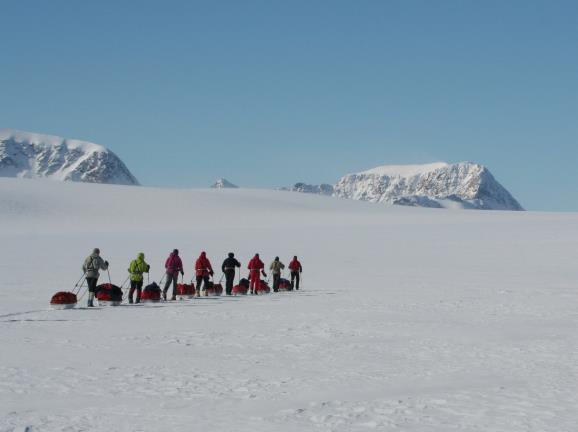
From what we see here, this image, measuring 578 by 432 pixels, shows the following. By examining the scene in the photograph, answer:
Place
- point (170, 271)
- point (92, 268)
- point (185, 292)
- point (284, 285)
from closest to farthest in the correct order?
point (92, 268)
point (170, 271)
point (185, 292)
point (284, 285)

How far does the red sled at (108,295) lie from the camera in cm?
1872

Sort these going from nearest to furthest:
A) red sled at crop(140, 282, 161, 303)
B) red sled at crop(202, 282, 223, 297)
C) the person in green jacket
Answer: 1. the person in green jacket
2. red sled at crop(140, 282, 161, 303)
3. red sled at crop(202, 282, 223, 297)

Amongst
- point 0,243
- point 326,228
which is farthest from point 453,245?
point 0,243

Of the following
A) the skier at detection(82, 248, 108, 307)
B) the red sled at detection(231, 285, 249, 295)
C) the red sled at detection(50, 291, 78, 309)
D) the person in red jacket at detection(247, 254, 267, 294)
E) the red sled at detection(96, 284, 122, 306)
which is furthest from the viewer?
the red sled at detection(231, 285, 249, 295)

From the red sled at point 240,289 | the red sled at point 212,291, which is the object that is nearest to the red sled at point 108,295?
the red sled at point 212,291

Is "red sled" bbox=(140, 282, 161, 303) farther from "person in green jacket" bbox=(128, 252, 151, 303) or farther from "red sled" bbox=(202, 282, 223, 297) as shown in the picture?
"red sled" bbox=(202, 282, 223, 297)

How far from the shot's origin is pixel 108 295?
1873 centimetres

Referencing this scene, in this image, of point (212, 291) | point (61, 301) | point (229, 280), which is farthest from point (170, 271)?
point (61, 301)

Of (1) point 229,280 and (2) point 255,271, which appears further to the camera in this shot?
(2) point 255,271

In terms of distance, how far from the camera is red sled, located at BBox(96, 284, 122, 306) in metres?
18.7

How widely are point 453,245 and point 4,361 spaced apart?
41.2m

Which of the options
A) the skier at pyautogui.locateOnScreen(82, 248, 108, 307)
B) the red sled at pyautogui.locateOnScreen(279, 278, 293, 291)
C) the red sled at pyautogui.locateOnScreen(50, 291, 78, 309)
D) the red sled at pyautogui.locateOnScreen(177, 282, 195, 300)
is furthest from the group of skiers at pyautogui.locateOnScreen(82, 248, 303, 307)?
the red sled at pyautogui.locateOnScreen(50, 291, 78, 309)

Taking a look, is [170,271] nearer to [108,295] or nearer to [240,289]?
[108,295]

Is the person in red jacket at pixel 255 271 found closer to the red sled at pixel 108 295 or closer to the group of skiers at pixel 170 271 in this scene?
the group of skiers at pixel 170 271
